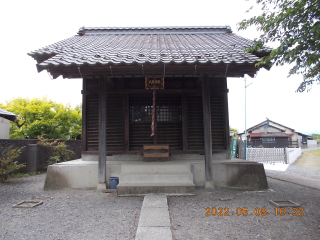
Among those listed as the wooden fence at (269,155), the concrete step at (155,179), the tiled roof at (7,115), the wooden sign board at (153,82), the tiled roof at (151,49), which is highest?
the tiled roof at (151,49)

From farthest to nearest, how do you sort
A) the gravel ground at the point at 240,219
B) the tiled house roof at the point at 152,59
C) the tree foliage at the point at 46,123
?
the tree foliage at the point at 46,123 < the tiled house roof at the point at 152,59 < the gravel ground at the point at 240,219

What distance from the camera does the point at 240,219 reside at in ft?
13.0

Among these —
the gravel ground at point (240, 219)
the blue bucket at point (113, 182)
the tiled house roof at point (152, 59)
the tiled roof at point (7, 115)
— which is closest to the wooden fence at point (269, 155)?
the tiled house roof at point (152, 59)

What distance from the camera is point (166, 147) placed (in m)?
6.95

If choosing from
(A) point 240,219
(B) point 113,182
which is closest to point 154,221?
(A) point 240,219

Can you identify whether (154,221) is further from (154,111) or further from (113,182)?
(154,111)

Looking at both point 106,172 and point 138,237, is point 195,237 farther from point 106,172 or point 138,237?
point 106,172

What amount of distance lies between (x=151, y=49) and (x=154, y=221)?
15.6 feet

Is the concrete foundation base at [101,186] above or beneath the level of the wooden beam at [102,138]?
beneath

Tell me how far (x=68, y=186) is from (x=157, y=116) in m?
3.54

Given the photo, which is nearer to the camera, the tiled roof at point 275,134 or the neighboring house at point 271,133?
the tiled roof at point 275,134

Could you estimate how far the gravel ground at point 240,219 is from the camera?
336cm
